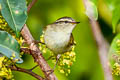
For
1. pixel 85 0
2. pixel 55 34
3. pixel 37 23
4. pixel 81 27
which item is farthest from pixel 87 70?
pixel 85 0

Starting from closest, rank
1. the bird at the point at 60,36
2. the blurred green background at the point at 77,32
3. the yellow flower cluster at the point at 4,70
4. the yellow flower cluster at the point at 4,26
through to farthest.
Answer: the yellow flower cluster at the point at 4,70 → the yellow flower cluster at the point at 4,26 → the bird at the point at 60,36 → the blurred green background at the point at 77,32

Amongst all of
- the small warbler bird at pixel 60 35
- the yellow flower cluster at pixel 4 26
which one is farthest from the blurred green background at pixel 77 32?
the yellow flower cluster at pixel 4 26

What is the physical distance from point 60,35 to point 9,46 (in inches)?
16.4

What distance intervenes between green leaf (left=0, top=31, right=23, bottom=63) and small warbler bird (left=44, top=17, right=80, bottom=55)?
0.79ft

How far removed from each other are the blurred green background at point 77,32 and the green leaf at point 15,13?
1.16 meters

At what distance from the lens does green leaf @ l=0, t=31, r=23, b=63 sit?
1343mm

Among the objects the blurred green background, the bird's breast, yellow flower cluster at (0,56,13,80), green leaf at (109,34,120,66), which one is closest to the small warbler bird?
the bird's breast

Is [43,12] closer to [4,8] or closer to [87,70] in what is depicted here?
[87,70]

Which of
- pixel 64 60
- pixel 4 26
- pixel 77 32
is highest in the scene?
pixel 4 26

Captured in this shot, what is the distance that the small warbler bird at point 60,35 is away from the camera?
1.62 meters

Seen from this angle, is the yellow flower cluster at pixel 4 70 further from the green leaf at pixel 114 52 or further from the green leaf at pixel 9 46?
the green leaf at pixel 114 52

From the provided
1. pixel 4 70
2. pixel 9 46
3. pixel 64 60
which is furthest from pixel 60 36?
pixel 4 70

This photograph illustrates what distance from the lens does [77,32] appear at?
2.75 meters

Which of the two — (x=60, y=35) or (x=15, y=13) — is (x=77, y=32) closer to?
(x=60, y=35)
